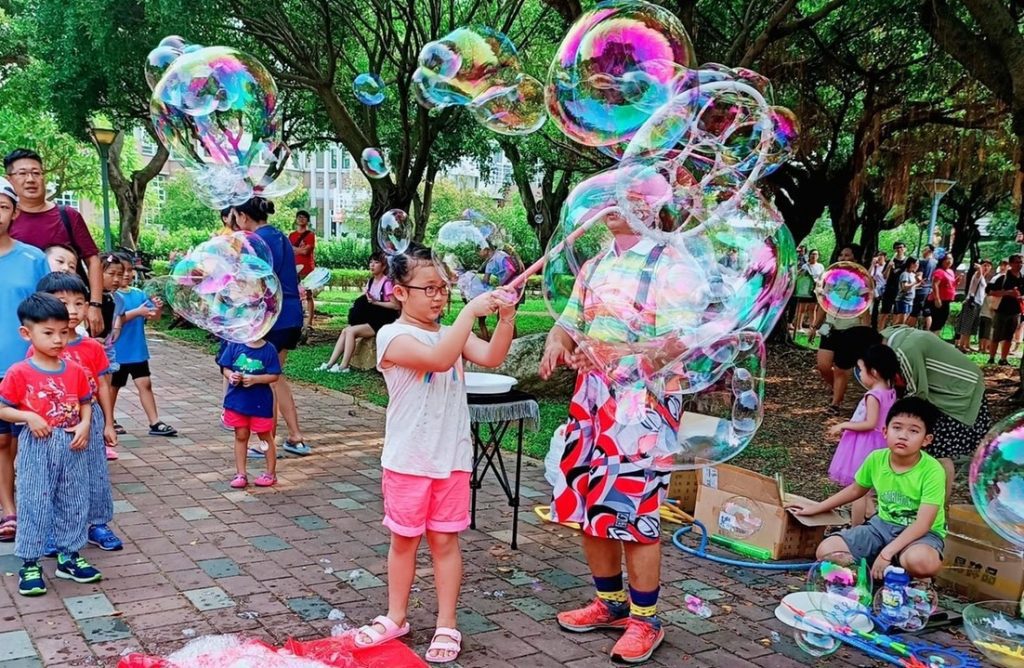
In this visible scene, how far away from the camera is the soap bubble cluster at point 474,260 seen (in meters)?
3.36

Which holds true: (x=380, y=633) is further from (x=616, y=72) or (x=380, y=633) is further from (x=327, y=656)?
(x=616, y=72)

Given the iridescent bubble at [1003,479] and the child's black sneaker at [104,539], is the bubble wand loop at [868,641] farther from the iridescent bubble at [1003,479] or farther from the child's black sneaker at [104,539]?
the child's black sneaker at [104,539]

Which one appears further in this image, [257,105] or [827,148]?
[827,148]

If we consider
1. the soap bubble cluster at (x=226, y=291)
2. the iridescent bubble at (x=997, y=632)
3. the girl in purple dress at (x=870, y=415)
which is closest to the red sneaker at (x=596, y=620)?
the iridescent bubble at (x=997, y=632)

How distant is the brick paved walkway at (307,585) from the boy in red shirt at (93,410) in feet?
0.42

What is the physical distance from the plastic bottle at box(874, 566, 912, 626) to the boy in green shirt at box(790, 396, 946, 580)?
0.05 metres

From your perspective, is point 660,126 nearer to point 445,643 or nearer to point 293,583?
point 445,643

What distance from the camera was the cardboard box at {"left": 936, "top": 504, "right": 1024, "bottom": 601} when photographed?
3.92 meters

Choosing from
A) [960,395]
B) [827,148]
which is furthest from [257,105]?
[827,148]

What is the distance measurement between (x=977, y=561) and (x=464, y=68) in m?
4.08

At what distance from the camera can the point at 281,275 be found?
589 centimetres

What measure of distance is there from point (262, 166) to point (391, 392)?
3362 mm

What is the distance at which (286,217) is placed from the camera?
4834 centimetres

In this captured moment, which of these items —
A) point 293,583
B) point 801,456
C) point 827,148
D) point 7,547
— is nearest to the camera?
point 293,583
